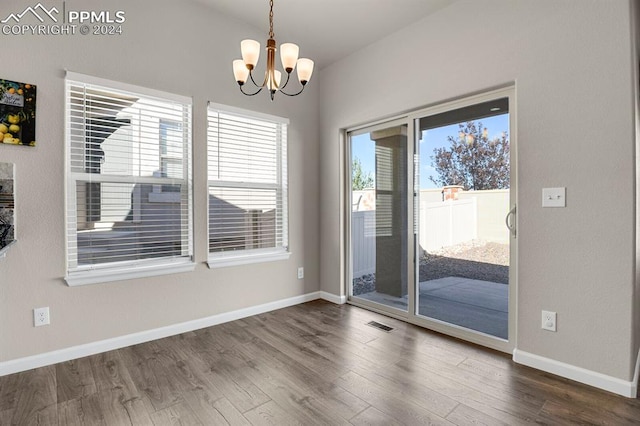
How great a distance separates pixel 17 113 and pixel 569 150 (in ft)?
12.5

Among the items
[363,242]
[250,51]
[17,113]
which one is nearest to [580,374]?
[363,242]

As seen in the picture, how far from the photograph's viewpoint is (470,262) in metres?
2.88

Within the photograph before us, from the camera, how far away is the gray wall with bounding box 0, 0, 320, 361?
7.55ft

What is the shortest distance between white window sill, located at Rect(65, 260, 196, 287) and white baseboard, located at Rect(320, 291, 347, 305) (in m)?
1.72

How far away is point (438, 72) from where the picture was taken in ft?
9.58

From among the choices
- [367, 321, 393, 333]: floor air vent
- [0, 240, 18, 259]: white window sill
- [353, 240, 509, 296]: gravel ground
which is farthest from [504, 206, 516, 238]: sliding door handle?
[0, 240, 18, 259]: white window sill

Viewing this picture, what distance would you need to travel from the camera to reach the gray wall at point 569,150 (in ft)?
6.59

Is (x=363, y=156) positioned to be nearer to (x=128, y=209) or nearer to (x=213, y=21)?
(x=213, y=21)

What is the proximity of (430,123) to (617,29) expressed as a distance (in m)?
1.39

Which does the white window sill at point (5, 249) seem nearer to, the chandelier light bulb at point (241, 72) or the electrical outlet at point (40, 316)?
the electrical outlet at point (40, 316)

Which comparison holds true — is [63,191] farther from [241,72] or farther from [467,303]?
[467,303]

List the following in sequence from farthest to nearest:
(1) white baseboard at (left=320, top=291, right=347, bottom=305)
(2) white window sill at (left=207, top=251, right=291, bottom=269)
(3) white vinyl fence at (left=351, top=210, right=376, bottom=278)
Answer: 1. (1) white baseboard at (left=320, top=291, right=347, bottom=305)
2. (3) white vinyl fence at (left=351, top=210, right=376, bottom=278)
3. (2) white window sill at (left=207, top=251, right=291, bottom=269)

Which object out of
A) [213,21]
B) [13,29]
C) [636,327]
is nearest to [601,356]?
[636,327]

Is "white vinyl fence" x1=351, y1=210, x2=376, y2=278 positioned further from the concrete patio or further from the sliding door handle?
the sliding door handle
